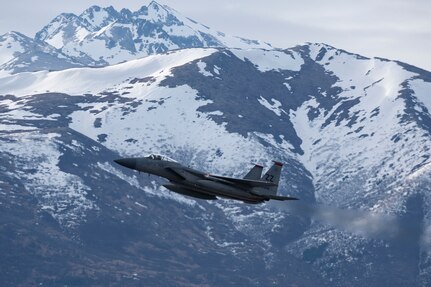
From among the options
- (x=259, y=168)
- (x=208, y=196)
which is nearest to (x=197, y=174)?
(x=208, y=196)

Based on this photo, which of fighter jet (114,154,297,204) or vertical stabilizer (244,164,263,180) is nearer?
fighter jet (114,154,297,204)

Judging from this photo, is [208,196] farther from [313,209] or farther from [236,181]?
[313,209]

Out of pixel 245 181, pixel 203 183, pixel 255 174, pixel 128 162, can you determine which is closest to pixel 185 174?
pixel 203 183

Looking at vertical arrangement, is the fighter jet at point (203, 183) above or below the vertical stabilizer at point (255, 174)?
below

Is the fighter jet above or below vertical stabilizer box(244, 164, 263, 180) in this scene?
below

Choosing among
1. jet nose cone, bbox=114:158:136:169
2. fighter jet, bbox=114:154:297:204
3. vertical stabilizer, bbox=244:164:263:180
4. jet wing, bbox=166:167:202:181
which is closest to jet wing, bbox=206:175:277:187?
fighter jet, bbox=114:154:297:204

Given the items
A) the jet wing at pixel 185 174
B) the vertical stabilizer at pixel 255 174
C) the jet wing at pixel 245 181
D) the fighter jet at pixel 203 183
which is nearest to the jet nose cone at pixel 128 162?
the fighter jet at pixel 203 183

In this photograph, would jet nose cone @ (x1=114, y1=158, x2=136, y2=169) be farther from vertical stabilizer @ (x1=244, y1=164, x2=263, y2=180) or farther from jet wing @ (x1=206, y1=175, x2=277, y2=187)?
vertical stabilizer @ (x1=244, y1=164, x2=263, y2=180)

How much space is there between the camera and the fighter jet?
172875mm

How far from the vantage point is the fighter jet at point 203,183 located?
17288cm

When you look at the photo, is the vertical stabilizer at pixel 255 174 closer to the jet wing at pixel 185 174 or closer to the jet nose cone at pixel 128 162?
the jet wing at pixel 185 174

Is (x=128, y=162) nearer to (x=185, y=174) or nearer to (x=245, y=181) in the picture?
(x=185, y=174)

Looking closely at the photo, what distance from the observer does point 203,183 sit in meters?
173

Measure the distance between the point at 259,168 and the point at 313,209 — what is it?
46.6 feet
